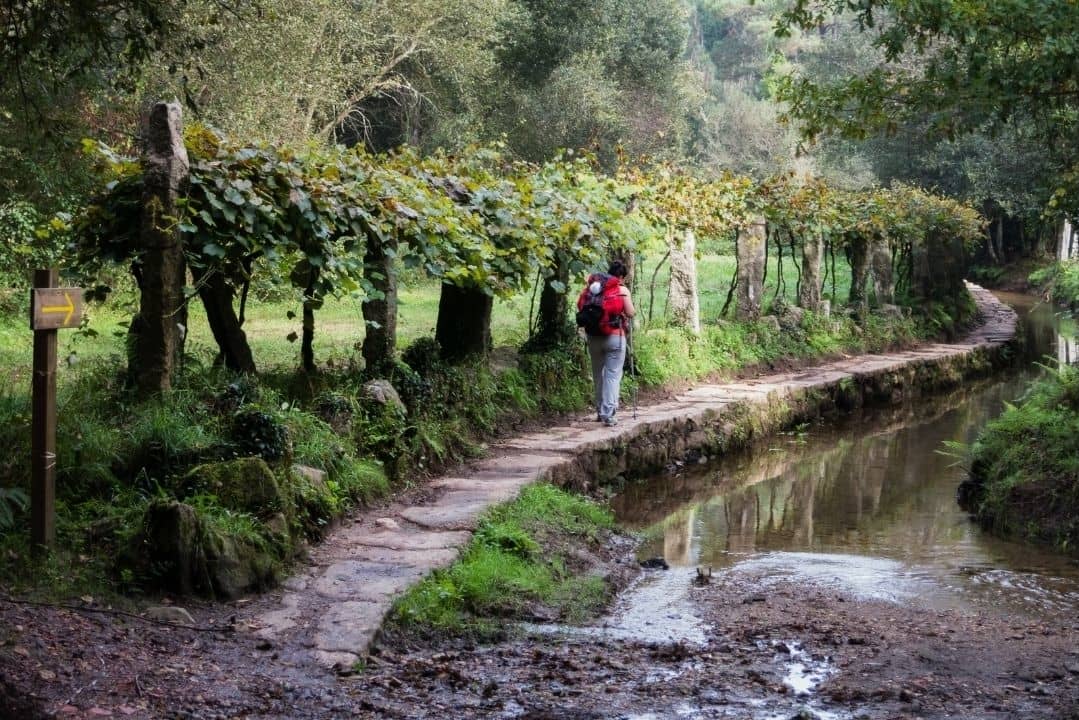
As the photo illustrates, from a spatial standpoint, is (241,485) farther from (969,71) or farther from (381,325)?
(969,71)

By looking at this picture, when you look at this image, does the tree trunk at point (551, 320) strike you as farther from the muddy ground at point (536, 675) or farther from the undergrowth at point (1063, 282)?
the undergrowth at point (1063, 282)

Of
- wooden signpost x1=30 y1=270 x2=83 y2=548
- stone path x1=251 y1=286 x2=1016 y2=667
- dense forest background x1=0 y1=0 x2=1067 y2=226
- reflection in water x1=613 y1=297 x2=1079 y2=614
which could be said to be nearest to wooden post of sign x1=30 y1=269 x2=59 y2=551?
wooden signpost x1=30 y1=270 x2=83 y2=548

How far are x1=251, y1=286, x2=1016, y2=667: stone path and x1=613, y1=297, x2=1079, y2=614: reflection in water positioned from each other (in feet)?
2.67

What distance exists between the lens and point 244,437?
7652 mm

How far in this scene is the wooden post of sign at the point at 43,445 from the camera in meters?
6.38

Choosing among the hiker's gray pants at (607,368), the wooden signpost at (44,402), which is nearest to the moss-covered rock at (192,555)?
the wooden signpost at (44,402)

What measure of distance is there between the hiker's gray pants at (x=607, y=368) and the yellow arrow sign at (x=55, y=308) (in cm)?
676

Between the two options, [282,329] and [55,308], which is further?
[282,329]

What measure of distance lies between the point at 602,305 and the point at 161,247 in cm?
543

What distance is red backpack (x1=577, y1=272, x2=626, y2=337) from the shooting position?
12367 mm

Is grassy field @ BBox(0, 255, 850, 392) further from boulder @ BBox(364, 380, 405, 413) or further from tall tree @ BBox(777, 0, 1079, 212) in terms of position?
tall tree @ BBox(777, 0, 1079, 212)

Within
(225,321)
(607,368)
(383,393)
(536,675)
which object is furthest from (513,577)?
(607,368)

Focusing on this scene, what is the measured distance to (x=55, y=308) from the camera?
6457 mm

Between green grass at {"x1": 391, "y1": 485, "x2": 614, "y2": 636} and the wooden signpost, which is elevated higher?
the wooden signpost
